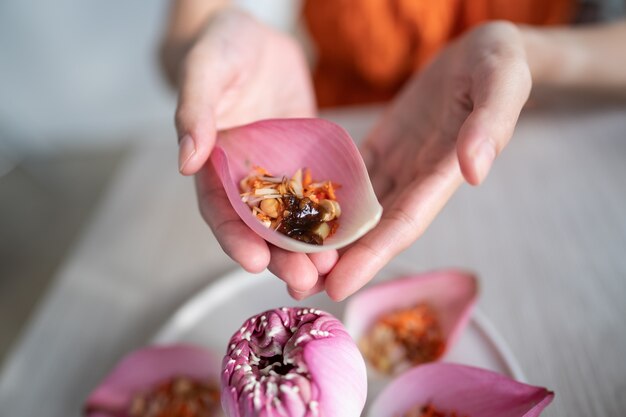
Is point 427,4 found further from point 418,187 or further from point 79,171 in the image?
point 79,171

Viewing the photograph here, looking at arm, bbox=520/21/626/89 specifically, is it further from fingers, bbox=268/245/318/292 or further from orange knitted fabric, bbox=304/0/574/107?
fingers, bbox=268/245/318/292

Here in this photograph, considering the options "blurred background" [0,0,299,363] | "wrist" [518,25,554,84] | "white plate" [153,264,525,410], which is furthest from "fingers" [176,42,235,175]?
"blurred background" [0,0,299,363]

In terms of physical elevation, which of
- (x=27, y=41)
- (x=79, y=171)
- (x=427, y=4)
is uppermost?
(x=427, y=4)

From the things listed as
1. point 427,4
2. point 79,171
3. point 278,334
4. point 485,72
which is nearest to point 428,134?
point 485,72

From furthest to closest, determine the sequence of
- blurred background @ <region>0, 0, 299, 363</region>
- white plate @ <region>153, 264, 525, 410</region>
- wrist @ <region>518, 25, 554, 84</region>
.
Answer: blurred background @ <region>0, 0, 299, 363</region> → wrist @ <region>518, 25, 554, 84</region> → white plate @ <region>153, 264, 525, 410</region>

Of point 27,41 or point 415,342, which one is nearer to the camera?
point 415,342

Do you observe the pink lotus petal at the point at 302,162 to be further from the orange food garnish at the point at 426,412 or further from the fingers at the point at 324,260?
the orange food garnish at the point at 426,412

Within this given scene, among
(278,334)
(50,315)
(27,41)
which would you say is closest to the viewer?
(278,334)

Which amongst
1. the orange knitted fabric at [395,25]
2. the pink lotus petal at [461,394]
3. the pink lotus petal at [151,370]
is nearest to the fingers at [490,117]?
the pink lotus petal at [461,394]
